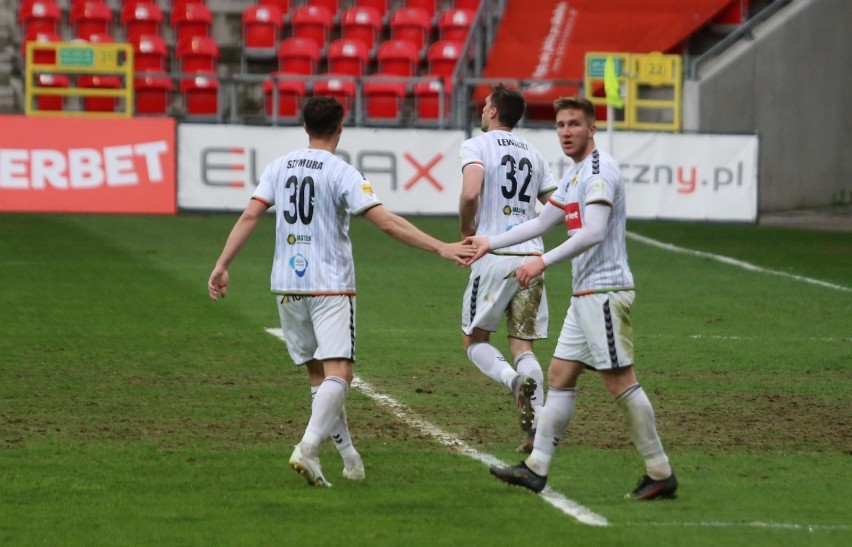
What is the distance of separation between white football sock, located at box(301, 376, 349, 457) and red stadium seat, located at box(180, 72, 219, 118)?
20480 millimetres

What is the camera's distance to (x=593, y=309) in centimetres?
724

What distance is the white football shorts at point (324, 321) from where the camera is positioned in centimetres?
742

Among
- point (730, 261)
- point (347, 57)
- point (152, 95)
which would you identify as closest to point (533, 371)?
point (730, 261)

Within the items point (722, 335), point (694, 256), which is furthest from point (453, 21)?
point (722, 335)

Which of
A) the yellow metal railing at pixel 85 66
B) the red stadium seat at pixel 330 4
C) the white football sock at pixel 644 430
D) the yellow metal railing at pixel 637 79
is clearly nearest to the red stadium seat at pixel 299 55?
the red stadium seat at pixel 330 4

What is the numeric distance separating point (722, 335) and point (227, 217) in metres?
11.6

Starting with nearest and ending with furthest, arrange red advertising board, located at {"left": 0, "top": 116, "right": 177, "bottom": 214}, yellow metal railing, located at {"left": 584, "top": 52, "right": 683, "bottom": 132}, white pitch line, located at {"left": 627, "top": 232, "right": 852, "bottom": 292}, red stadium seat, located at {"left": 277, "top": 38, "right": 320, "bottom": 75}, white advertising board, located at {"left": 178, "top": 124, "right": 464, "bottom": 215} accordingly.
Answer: white pitch line, located at {"left": 627, "top": 232, "right": 852, "bottom": 292}, red advertising board, located at {"left": 0, "top": 116, "right": 177, "bottom": 214}, white advertising board, located at {"left": 178, "top": 124, "right": 464, "bottom": 215}, yellow metal railing, located at {"left": 584, "top": 52, "right": 683, "bottom": 132}, red stadium seat, located at {"left": 277, "top": 38, "right": 320, "bottom": 75}

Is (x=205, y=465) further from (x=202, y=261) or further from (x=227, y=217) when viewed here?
(x=227, y=217)

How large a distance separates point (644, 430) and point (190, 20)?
2325 centimetres

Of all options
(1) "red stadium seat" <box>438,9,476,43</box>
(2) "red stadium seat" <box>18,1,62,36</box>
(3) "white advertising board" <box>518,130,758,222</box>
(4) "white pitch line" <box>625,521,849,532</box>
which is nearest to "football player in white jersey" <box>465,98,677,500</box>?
(4) "white pitch line" <box>625,521,849,532</box>

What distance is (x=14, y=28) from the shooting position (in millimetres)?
28922

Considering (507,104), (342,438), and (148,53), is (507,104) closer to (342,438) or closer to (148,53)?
(342,438)

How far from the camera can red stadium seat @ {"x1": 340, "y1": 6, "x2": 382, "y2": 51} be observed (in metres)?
29.6

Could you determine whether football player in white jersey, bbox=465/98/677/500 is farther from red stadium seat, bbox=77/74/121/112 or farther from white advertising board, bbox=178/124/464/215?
red stadium seat, bbox=77/74/121/112
